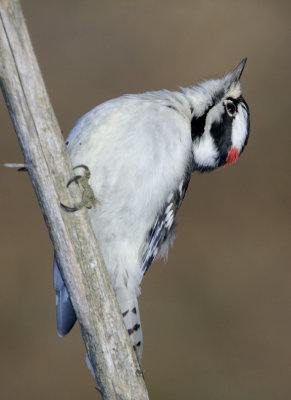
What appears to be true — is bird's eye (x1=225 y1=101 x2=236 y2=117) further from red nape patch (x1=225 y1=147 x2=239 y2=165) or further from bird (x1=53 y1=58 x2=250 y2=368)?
red nape patch (x1=225 y1=147 x2=239 y2=165)

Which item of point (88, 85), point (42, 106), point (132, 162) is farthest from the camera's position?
point (88, 85)

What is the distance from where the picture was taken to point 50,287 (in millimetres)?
5234

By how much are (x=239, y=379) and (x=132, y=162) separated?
3180 millimetres

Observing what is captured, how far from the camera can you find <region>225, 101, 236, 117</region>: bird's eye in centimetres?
276

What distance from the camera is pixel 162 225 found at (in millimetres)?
2732

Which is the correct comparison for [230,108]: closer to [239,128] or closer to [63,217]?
[239,128]

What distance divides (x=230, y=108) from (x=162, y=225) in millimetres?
564

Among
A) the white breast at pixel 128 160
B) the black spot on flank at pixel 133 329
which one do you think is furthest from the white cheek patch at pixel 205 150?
the black spot on flank at pixel 133 329

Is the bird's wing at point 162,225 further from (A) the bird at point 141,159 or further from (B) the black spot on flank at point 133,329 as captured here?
(B) the black spot on flank at point 133,329

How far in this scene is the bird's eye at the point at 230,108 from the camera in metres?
2.76

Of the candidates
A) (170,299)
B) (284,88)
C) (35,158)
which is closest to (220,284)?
(170,299)

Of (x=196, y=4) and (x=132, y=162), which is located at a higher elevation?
(x=196, y=4)

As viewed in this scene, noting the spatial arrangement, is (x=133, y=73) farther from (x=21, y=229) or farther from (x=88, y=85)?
(x=21, y=229)

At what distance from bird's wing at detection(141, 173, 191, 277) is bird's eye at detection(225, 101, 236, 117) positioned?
0.32m
